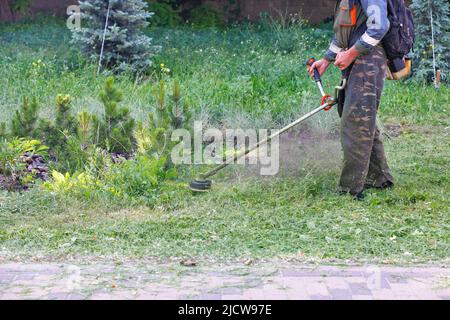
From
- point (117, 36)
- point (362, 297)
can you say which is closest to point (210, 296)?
point (362, 297)

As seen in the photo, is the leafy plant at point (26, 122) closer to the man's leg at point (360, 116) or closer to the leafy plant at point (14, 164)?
the leafy plant at point (14, 164)

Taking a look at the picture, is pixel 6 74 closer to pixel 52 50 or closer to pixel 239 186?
pixel 52 50

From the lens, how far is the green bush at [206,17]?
1617cm

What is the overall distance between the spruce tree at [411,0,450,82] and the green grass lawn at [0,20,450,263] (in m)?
0.41

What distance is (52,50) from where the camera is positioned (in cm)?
1319

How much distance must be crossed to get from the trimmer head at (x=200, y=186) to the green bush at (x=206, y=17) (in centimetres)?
912

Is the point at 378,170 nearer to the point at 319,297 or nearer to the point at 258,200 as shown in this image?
the point at 258,200

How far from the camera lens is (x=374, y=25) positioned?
6.84 meters

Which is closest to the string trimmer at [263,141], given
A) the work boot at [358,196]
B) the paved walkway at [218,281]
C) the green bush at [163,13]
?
the work boot at [358,196]

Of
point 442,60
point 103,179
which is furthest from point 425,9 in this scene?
point 103,179

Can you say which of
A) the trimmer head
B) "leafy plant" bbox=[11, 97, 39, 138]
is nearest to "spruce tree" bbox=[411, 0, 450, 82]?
the trimmer head

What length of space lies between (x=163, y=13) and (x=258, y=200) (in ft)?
31.5
